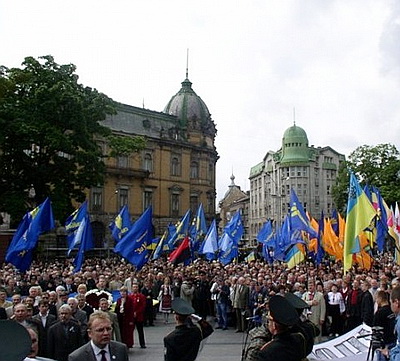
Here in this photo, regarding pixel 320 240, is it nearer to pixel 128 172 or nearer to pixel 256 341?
pixel 256 341

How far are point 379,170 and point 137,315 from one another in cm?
5210

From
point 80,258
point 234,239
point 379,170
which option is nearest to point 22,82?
point 234,239

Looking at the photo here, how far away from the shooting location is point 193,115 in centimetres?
7369

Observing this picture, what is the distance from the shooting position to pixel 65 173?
35.4m

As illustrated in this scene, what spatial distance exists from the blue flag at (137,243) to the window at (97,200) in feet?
133

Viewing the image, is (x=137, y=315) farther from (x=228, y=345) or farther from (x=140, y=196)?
(x=140, y=196)

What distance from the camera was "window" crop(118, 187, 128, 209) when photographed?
206 feet

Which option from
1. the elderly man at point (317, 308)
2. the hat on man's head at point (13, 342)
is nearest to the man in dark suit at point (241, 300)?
the elderly man at point (317, 308)

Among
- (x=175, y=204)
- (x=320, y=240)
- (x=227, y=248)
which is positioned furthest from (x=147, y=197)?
(x=320, y=240)

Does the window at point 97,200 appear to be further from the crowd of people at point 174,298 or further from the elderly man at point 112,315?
the elderly man at point 112,315

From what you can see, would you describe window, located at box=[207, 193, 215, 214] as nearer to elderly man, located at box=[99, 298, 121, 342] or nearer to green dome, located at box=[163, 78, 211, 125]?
green dome, located at box=[163, 78, 211, 125]

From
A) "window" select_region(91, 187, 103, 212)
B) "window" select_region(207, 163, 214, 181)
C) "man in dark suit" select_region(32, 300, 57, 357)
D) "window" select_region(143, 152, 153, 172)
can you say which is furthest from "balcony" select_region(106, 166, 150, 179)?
"man in dark suit" select_region(32, 300, 57, 357)

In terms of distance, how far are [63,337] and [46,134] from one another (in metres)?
27.0

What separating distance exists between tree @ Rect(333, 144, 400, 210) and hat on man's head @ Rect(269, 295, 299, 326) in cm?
5651
